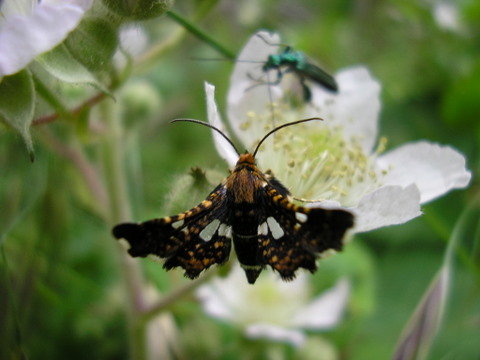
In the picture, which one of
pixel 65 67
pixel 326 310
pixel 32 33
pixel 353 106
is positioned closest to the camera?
pixel 32 33

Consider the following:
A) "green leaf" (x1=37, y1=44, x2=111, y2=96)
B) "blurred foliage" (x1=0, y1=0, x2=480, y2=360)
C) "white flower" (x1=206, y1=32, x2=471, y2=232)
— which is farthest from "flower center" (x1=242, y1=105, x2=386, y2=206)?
"green leaf" (x1=37, y1=44, x2=111, y2=96)

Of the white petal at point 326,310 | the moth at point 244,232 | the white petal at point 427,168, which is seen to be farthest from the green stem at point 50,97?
the white petal at point 326,310

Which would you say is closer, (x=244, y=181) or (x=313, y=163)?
(x=244, y=181)

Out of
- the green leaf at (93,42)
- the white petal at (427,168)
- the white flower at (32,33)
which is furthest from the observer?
the white petal at (427,168)

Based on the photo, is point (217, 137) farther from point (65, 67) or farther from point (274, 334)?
point (274, 334)

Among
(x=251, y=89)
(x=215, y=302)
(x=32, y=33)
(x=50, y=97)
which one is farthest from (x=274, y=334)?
(x=32, y=33)

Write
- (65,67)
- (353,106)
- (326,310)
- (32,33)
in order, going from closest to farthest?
(32,33) → (65,67) → (353,106) → (326,310)

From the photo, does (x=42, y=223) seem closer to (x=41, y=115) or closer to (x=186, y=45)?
(x=41, y=115)

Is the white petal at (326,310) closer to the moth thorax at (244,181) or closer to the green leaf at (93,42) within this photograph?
the moth thorax at (244,181)
